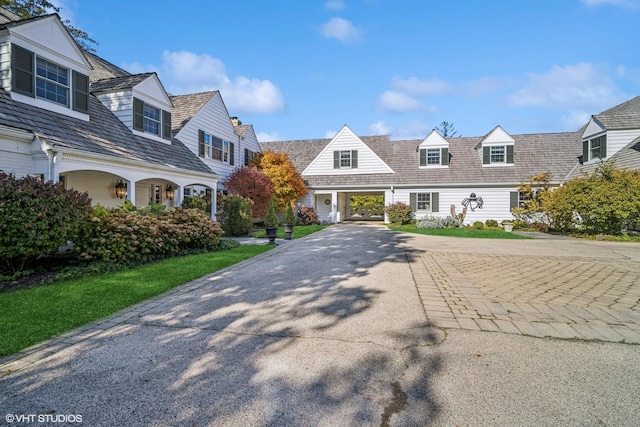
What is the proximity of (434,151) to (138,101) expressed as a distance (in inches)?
753

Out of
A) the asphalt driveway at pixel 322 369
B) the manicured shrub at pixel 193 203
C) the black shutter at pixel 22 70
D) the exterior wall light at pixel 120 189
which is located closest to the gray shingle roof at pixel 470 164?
the manicured shrub at pixel 193 203

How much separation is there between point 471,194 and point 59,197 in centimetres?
2219

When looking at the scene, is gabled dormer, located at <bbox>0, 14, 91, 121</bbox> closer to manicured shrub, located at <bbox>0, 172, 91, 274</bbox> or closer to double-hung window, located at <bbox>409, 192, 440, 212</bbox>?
manicured shrub, located at <bbox>0, 172, 91, 274</bbox>

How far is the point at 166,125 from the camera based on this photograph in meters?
15.2

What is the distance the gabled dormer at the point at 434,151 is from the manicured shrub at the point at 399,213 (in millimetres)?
4050

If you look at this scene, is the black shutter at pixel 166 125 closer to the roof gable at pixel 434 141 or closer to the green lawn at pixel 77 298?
the green lawn at pixel 77 298

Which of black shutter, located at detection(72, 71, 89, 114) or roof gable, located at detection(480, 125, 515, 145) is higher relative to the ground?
roof gable, located at detection(480, 125, 515, 145)

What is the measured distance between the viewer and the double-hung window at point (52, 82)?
9.73m

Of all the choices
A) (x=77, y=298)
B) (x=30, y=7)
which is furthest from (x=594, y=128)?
(x=30, y=7)

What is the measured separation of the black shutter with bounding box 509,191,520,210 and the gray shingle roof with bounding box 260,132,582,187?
843 mm

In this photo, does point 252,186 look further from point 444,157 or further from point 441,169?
point 444,157

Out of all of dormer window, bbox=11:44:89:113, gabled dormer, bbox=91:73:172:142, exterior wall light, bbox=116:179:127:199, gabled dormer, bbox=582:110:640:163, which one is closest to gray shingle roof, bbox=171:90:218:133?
gabled dormer, bbox=91:73:172:142

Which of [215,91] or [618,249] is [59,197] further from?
[618,249]

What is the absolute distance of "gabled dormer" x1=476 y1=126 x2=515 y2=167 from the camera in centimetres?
2256
